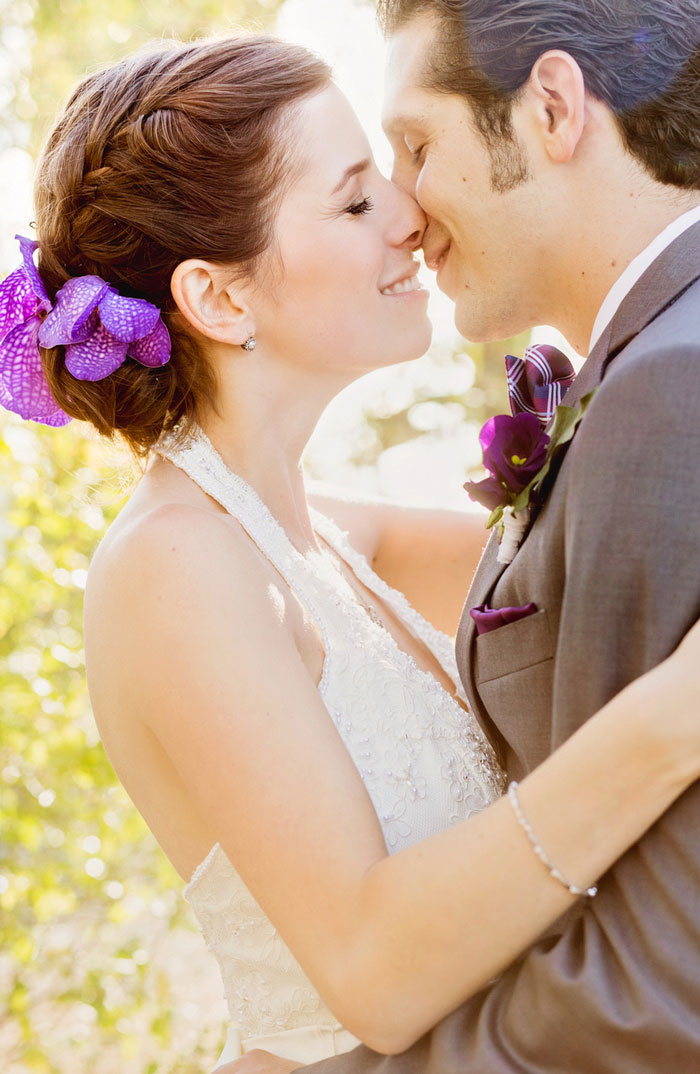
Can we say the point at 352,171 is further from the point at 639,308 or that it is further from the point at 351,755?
the point at 351,755

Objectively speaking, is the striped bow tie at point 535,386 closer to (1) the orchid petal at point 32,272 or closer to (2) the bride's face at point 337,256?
(2) the bride's face at point 337,256

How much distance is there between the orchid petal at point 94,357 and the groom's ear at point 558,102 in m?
1.04

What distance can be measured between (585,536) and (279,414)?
3.76 feet

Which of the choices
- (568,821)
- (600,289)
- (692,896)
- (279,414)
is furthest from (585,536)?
(279,414)

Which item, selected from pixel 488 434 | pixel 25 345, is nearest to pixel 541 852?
pixel 488 434

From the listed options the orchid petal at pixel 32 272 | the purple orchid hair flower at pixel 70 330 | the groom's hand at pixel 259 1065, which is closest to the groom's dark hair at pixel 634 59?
the purple orchid hair flower at pixel 70 330

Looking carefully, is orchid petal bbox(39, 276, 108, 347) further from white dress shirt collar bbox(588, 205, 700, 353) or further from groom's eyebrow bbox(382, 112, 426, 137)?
white dress shirt collar bbox(588, 205, 700, 353)

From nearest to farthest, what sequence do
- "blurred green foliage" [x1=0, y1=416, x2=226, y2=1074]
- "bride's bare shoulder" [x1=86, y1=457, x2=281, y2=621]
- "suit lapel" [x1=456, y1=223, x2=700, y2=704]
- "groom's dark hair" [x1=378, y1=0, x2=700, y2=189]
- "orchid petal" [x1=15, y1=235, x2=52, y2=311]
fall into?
"suit lapel" [x1=456, y1=223, x2=700, y2=704] < "bride's bare shoulder" [x1=86, y1=457, x2=281, y2=621] < "groom's dark hair" [x1=378, y1=0, x2=700, y2=189] < "orchid petal" [x1=15, y1=235, x2=52, y2=311] < "blurred green foliage" [x1=0, y1=416, x2=226, y2=1074]

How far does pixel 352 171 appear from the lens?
2.56m

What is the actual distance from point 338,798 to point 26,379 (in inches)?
52.2

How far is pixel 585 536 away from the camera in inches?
64.6

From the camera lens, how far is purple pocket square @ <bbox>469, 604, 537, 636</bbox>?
189cm

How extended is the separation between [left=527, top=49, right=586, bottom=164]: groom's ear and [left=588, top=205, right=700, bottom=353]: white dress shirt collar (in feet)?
0.99

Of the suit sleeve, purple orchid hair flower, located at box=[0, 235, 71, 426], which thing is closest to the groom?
the suit sleeve
